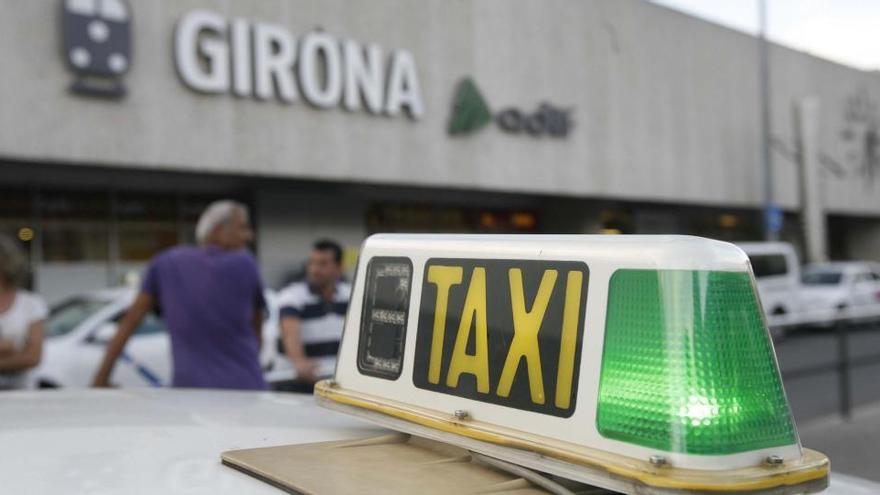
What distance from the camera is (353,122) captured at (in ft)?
50.3

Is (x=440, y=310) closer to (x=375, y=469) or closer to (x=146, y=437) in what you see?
(x=375, y=469)

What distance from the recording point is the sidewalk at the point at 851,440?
218 inches

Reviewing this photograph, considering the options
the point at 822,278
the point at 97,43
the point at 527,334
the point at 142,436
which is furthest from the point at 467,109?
the point at 527,334

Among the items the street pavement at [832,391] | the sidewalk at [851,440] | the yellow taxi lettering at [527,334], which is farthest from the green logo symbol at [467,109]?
the yellow taxi lettering at [527,334]

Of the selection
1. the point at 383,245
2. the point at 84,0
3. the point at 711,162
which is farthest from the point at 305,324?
the point at 711,162

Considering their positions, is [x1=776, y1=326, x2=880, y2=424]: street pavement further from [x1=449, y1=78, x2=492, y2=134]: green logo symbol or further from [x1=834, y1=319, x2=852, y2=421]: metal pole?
[x1=449, y1=78, x2=492, y2=134]: green logo symbol

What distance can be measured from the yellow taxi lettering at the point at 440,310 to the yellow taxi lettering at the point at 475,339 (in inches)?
1.4

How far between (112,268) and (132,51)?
4.18 meters

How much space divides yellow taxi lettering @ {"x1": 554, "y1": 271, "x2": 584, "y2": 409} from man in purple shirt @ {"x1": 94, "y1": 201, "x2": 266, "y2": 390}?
2583 mm

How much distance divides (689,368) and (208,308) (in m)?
2.81

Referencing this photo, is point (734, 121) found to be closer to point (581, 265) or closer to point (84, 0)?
point (84, 0)

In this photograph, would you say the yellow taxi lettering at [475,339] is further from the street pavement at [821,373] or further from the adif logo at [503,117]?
the adif logo at [503,117]

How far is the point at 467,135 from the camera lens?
56.6 ft

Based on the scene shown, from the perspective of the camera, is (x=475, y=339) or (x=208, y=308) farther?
(x=208, y=308)
